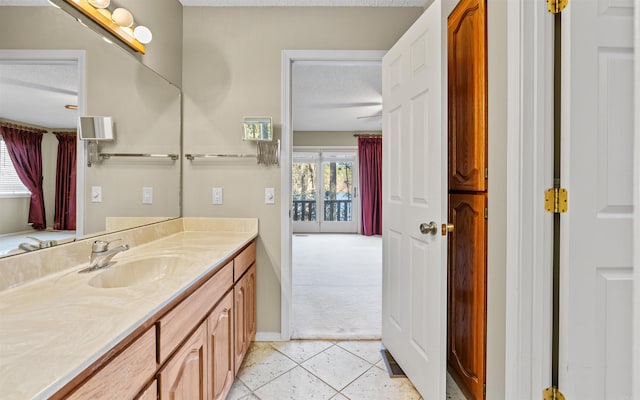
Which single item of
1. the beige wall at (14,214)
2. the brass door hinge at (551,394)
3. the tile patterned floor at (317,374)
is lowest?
the tile patterned floor at (317,374)

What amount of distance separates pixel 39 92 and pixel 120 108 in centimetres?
47

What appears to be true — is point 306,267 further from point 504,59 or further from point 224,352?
point 504,59

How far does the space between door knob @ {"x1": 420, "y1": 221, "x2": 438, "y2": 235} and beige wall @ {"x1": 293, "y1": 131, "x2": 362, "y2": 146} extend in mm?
5810

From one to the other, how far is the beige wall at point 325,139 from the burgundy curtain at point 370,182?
0.85 ft

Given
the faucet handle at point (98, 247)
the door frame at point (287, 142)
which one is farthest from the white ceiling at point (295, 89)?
the faucet handle at point (98, 247)

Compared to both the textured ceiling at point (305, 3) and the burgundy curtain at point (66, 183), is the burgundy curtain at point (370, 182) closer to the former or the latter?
the textured ceiling at point (305, 3)

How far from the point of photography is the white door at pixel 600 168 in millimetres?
1146

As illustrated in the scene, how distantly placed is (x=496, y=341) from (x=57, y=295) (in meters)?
1.68

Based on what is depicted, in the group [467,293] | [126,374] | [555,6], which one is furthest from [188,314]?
[555,6]

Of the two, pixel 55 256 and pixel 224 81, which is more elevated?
pixel 224 81

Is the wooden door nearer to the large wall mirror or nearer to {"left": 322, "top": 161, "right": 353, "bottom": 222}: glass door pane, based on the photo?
the large wall mirror

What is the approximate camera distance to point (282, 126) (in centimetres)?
221

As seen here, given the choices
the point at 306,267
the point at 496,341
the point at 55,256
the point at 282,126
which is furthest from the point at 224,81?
the point at 306,267

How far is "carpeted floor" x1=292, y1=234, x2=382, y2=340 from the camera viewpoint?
2404 mm
